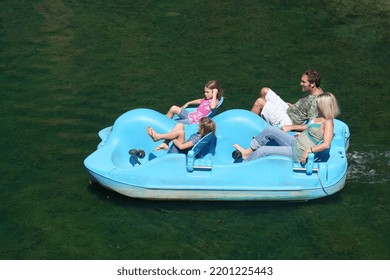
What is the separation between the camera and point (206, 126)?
9.34 meters

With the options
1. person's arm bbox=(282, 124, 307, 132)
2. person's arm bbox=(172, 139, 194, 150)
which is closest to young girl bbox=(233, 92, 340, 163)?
person's arm bbox=(282, 124, 307, 132)

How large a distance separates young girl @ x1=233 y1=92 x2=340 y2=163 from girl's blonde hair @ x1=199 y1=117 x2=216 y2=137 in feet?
1.85

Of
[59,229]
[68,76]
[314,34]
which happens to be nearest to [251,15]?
[314,34]

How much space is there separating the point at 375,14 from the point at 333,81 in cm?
273

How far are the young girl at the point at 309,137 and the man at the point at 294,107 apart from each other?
633 mm

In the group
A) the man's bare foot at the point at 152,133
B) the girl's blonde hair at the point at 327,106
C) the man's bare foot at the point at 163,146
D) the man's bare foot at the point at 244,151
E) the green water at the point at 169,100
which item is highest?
the girl's blonde hair at the point at 327,106

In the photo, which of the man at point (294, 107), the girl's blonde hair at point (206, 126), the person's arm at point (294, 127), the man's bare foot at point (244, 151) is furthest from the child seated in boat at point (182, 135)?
the man at point (294, 107)

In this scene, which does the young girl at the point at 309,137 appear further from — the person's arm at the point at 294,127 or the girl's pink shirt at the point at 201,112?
the girl's pink shirt at the point at 201,112

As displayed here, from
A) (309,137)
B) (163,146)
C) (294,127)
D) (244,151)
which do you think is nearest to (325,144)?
(309,137)

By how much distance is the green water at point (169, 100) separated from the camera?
8.89 metres

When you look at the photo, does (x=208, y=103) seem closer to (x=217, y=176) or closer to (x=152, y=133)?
(x=152, y=133)

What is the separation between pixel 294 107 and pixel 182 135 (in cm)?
158

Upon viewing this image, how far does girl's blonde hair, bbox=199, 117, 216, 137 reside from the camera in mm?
9352

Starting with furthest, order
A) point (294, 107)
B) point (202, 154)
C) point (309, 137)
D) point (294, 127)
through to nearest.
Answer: point (294, 107)
point (294, 127)
point (202, 154)
point (309, 137)
